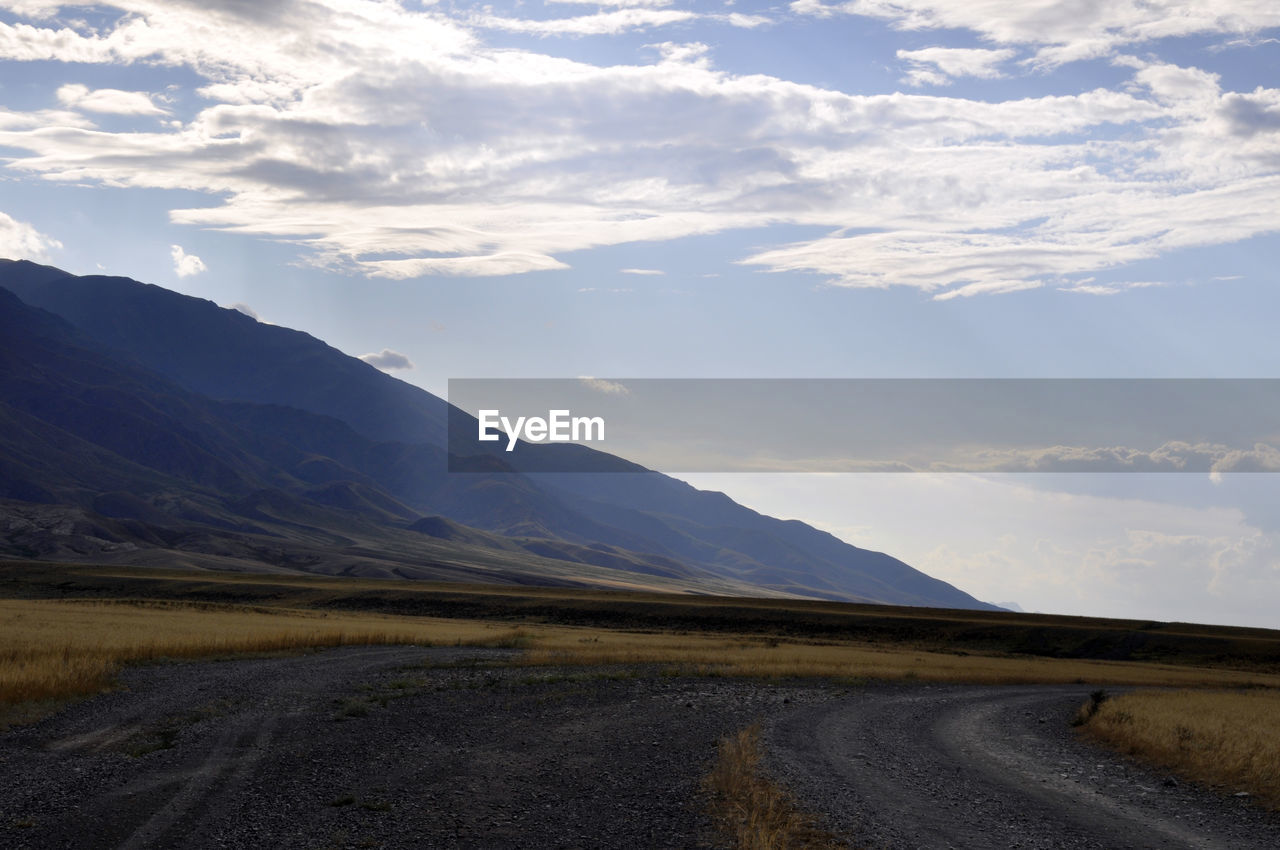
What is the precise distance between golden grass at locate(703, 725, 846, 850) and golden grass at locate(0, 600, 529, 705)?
1730 centimetres

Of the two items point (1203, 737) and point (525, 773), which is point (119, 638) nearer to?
point (525, 773)

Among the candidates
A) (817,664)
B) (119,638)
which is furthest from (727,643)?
(119,638)

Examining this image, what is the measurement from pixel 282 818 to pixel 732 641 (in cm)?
5206

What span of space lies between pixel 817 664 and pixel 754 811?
32.1m

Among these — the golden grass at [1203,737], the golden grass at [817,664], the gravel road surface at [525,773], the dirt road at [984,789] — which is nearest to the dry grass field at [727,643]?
the golden grass at [1203,737]

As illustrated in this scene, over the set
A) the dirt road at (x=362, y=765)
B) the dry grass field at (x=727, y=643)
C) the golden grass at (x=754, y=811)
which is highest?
the golden grass at (x=754, y=811)

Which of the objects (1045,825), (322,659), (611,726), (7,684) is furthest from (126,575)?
(1045,825)

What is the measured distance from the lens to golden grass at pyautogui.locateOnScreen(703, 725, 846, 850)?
43.4 feet

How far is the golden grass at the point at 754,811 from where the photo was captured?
13227 millimetres

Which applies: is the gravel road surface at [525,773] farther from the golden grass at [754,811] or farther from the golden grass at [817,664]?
the golden grass at [817,664]

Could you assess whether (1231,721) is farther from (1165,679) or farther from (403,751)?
(1165,679)

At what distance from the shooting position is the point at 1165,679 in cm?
5194

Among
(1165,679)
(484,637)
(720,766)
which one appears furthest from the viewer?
(484,637)

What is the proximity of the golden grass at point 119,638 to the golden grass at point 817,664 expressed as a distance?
757 cm
